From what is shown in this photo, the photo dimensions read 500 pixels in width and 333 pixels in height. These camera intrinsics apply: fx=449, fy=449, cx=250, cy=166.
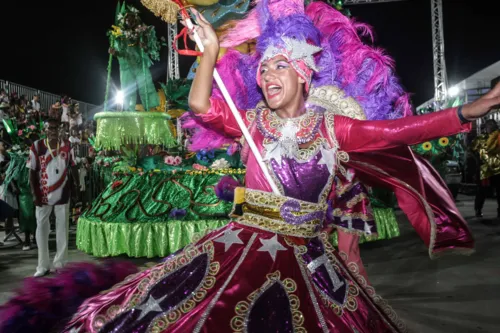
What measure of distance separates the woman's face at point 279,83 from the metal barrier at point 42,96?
11861 millimetres

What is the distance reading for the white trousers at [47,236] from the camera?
17.7 ft

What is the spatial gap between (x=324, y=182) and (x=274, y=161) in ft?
0.84

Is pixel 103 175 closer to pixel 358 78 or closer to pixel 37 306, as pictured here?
pixel 358 78

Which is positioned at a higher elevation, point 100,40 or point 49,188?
point 100,40

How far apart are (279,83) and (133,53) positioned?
231 inches

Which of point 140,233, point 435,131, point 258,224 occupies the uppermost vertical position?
point 435,131

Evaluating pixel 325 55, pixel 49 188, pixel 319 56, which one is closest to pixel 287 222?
pixel 319 56

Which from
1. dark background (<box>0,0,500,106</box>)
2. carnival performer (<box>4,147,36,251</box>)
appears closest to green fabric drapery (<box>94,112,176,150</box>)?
carnival performer (<box>4,147,36,251</box>)

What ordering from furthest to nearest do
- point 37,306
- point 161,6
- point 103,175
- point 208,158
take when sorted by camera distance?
point 103,175 < point 208,158 < point 161,6 < point 37,306

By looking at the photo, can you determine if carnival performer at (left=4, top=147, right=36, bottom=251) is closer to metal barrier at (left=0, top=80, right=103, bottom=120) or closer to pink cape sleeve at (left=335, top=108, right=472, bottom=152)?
metal barrier at (left=0, top=80, right=103, bottom=120)

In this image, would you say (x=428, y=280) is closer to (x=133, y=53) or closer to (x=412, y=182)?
(x=412, y=182)

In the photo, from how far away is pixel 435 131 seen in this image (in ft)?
6.42

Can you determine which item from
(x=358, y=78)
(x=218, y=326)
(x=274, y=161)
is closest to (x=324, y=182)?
(x=274, y=161)

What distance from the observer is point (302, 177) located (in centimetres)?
210
